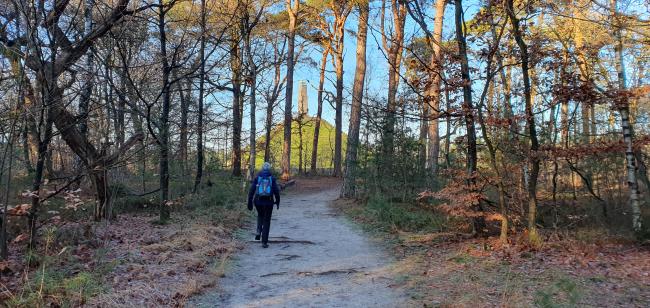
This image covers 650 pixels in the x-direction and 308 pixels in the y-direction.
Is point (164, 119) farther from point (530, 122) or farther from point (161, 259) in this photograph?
point (530, 122)

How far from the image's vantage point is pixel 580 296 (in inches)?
217

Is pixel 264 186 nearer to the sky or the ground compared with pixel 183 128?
nearer to the ground

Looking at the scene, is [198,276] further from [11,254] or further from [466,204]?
[466,204]

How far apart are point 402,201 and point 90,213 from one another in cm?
952

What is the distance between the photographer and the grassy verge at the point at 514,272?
5.57 meters

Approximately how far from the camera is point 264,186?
9727 millimetres

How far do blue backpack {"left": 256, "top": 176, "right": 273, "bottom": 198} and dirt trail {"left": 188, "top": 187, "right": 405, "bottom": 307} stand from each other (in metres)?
1.10

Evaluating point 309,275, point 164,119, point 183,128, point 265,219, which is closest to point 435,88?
point 265,219

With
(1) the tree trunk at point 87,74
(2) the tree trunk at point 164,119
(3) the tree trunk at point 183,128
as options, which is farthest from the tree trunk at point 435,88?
(1) the tree trunk at point 87,74

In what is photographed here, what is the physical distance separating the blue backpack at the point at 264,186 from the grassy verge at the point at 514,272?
277 centimetres

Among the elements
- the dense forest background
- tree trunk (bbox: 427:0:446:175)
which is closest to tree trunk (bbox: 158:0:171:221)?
the dense forest background

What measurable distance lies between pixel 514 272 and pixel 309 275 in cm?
305

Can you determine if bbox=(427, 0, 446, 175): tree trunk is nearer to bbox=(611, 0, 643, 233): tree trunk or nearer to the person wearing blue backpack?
bbox=(611, 0, 643, 233): tree trunk

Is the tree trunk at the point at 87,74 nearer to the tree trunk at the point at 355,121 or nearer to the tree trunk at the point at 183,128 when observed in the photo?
the tree trunk at the point at 183,128
